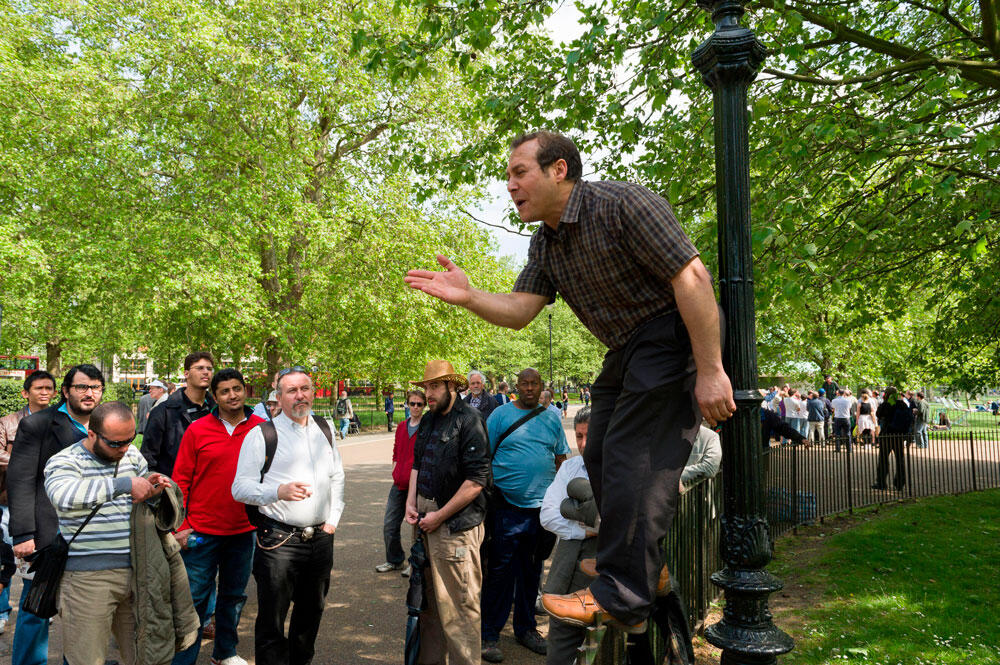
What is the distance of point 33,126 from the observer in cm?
1909

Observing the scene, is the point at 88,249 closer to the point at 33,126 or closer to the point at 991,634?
the point at 33,126

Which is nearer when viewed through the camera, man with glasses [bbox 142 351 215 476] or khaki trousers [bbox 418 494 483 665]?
khaki trousers [bbox 418 494 483 665]

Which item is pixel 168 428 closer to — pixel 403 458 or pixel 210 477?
pixel 210 477

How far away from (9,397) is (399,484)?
15006mm

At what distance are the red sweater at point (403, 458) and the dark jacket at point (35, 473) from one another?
11.5ft

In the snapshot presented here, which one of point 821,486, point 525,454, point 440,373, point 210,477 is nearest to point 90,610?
point 210,477

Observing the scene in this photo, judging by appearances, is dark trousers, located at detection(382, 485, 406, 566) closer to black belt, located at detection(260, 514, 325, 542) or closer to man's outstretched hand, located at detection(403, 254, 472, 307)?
black belt, located at detection(260, 514, 325, 542)

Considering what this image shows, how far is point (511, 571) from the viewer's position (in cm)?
621

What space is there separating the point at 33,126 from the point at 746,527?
73.6ft

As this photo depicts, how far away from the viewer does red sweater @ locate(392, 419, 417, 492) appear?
8008mm

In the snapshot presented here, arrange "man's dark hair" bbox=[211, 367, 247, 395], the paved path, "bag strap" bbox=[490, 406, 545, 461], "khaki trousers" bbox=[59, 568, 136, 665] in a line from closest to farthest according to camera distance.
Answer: "khaki trousers" bbox=[59, 568, 136, 665] < the paved path < "man's dark hair" bbox=[211, 367, 247, 395] < "bag strap" bbox=[490, 406, 545, 461]

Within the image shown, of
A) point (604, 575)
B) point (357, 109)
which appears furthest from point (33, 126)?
point (604, 575)

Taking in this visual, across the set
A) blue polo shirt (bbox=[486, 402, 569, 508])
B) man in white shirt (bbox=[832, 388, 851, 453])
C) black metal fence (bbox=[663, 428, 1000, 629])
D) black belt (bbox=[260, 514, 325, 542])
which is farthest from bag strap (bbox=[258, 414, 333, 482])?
man in white shirt (bbox=[832, 388, 851, 453])

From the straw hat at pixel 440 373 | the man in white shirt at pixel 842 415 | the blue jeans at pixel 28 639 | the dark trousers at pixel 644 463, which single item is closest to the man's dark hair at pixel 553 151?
the dark trousers at pixel 644 463
